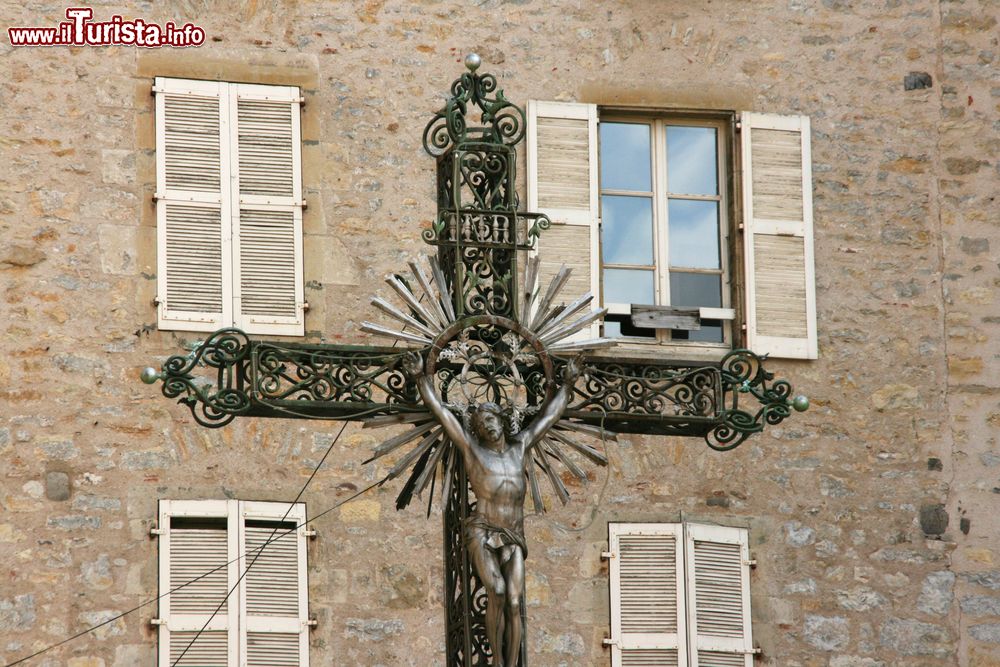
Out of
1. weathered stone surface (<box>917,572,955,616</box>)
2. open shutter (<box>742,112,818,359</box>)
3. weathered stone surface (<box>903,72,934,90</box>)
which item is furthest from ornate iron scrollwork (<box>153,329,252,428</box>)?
weathered stone surface (<box>903,72,934,90</box>)

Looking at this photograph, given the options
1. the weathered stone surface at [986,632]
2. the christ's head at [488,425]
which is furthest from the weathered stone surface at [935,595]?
the christ's head at [488,425]

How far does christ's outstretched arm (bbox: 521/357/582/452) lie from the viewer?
492 inches

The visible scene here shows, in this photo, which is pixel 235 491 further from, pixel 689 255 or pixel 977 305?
pixel 977 305

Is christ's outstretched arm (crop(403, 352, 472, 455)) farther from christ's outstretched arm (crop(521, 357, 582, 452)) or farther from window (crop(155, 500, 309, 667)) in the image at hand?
window (crop(155, 500, 309, 667))

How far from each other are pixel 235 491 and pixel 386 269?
1467 millimetres

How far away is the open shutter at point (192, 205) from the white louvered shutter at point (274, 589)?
3.52ft

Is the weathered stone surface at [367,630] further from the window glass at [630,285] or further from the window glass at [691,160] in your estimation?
the window glass at [691,160]

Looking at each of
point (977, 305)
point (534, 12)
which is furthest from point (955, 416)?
point (534, 12)

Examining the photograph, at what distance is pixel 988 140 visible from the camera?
17.2m

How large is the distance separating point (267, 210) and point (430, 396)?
4173 millimetres

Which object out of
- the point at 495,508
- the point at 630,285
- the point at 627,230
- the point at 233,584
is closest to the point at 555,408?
the point at 495,508

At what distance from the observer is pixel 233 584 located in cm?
1558

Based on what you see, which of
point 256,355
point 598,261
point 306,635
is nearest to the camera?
point 256,355

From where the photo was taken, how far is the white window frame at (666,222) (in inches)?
658
